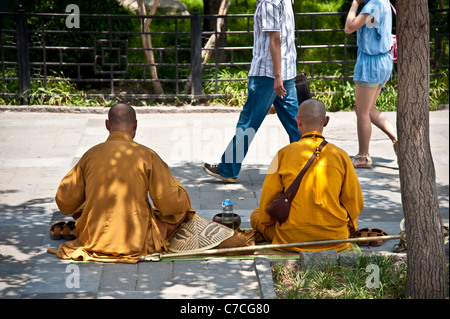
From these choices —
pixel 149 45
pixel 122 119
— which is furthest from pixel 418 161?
pixel 149 45

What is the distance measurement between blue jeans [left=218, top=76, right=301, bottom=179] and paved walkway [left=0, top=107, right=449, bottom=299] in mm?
435

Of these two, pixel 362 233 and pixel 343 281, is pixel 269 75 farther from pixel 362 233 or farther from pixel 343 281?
pixel 343 281

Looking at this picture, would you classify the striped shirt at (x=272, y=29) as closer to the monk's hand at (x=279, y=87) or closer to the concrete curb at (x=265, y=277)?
the monk's hand at (x=279, y=87)

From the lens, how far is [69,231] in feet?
19.4

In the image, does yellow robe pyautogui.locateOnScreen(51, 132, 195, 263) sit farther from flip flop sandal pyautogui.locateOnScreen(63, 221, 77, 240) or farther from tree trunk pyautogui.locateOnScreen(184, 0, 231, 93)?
tree trunk pyautogui.locateOnScreen(184, 0, 231, 93)

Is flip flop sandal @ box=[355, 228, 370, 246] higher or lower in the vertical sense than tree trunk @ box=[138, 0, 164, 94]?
lower

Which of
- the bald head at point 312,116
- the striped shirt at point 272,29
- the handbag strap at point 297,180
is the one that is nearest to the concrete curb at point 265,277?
the handbag strap at point 297,180

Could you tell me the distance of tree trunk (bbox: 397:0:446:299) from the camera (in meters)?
4.46

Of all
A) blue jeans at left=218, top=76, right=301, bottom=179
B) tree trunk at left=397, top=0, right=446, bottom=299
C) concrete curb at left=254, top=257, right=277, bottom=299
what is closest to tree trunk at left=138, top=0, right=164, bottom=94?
blue jeans at left=218, top=76, right=301, bottom=179

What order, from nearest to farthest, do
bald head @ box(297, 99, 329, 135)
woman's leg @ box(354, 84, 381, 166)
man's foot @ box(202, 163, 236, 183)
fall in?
bald head @ box(297, 99, 329, 135)
man's foot @ box(202, 163, 236, 183)
woman's leg @ box(354, 84, 381, 166)

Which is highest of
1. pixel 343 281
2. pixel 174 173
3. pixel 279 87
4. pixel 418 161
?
pixel 279 87

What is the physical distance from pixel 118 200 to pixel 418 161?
7.59 feet

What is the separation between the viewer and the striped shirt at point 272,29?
6.91 meters

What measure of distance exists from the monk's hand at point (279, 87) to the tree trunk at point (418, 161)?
8.38 feet
